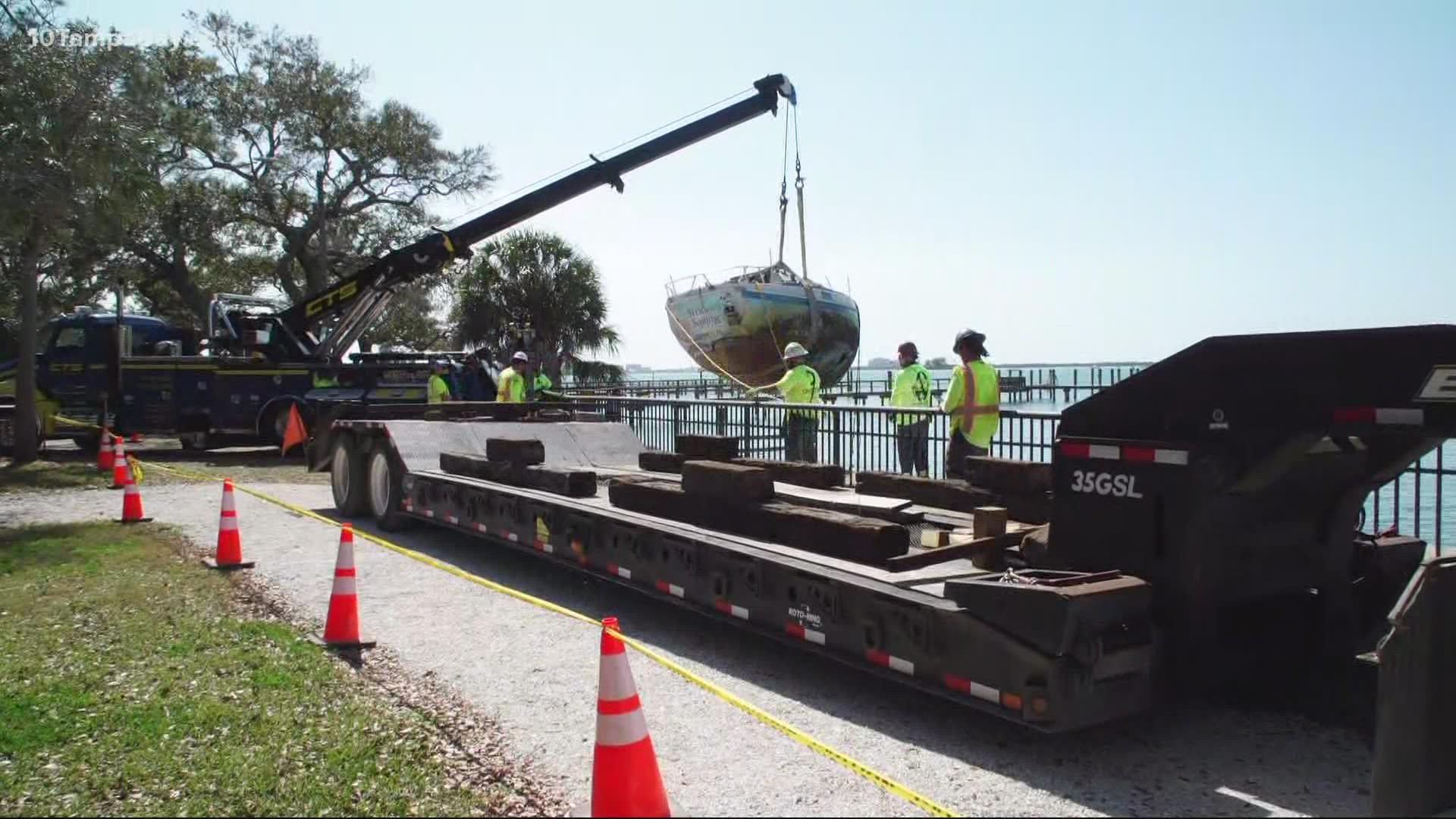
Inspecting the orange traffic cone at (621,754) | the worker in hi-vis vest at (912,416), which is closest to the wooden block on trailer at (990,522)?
the orange traffic cone at (621,754)

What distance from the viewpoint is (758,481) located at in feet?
21.0

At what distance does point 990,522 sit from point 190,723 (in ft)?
13.5

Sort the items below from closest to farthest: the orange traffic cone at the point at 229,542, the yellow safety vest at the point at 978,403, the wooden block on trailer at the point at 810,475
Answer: the wooden block on trailer at the point at 810,475 → the yellow safety vest at the point at 978,403 → the orange traffic cone at the point at 229,542

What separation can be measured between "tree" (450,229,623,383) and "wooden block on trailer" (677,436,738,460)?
25737mm

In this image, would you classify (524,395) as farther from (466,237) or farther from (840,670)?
(840,670)

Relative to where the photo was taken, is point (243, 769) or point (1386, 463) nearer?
point (243, 769)

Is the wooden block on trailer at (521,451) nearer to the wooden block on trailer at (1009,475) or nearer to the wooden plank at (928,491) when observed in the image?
the wooden plank at (928,491)

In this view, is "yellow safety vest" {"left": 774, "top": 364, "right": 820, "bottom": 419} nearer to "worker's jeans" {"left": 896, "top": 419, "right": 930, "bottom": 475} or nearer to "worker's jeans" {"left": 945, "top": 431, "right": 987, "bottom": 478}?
"worker's jeans" {"left": 896, "top": 419, "right": 930, "bottom": 475}

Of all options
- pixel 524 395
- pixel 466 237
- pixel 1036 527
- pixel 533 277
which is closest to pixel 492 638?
pixel 1036 527

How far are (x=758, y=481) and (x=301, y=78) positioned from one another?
34.9 m

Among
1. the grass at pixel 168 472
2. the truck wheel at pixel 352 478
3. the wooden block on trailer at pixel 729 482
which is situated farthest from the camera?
the grass at pixel 168 472

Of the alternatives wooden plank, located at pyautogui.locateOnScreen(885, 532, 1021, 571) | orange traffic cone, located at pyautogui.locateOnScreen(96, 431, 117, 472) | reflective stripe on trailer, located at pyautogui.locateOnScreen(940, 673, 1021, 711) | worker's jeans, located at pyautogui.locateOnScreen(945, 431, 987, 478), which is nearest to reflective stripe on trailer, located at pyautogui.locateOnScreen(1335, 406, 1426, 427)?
reflective stripe on trailer, located at pyautogui.locateOnScreen(940, 673, 1021, 711)

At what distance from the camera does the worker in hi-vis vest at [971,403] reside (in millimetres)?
8648

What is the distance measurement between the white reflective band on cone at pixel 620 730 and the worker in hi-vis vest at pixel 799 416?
9138 millimetres
